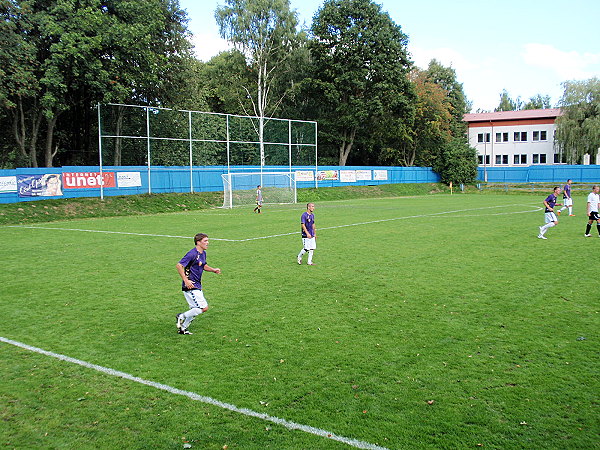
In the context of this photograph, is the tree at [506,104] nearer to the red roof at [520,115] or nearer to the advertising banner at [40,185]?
the red roof at [520,115]

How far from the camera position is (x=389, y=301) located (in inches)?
415

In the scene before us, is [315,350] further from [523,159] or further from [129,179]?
[523,159]

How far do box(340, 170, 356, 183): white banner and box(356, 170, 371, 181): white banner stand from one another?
744mm

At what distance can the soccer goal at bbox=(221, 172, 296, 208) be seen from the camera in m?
40.5

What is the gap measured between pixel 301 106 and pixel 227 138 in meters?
25.7

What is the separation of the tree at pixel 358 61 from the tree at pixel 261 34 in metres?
5.87

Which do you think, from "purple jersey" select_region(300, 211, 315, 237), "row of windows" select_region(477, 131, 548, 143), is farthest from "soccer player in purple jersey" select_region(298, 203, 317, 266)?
"row of windows" select_region(477, 131, 548, 143)

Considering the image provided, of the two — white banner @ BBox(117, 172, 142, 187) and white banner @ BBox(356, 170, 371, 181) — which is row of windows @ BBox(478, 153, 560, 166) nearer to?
white banner @ BBox(356, 170, 371, 181)

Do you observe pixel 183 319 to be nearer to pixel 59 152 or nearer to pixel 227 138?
pixel 227 138

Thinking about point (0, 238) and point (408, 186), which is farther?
point (408, 186)

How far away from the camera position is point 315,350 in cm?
775


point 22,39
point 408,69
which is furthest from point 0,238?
point 408,69

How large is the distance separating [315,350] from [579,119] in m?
69.8

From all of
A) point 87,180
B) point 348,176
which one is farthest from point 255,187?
point 348,176
